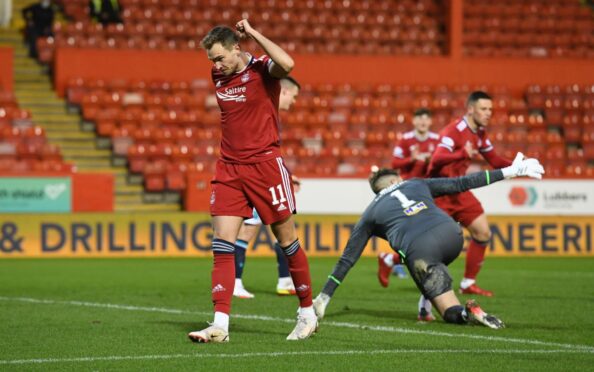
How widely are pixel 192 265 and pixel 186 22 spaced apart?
1140cm

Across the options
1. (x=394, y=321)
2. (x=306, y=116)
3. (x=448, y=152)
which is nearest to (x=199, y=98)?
(x=306, y=116)

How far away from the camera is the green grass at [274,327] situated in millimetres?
6855

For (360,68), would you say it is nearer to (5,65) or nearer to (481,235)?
(5,65)

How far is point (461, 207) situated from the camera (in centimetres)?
1197

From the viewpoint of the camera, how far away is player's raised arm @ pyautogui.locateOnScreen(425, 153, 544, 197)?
812 cm

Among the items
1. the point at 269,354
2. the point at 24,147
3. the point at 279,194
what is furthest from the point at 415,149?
the point at 24,147

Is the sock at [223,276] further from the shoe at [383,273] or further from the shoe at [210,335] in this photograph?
the shoe at [383,273]

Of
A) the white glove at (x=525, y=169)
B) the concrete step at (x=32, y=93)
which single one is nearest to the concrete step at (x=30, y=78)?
the concrete step at (x=32, y=93)

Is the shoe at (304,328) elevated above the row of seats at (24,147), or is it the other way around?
the row of seats at (24,147)

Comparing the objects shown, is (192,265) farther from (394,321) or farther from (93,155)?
(394,321)

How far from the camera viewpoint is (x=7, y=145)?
2142cm

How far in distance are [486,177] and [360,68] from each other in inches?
768

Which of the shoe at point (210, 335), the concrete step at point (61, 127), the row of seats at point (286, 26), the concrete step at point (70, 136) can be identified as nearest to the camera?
the shoe at point (210, 335)

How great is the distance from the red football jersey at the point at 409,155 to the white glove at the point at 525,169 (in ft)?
18.5
